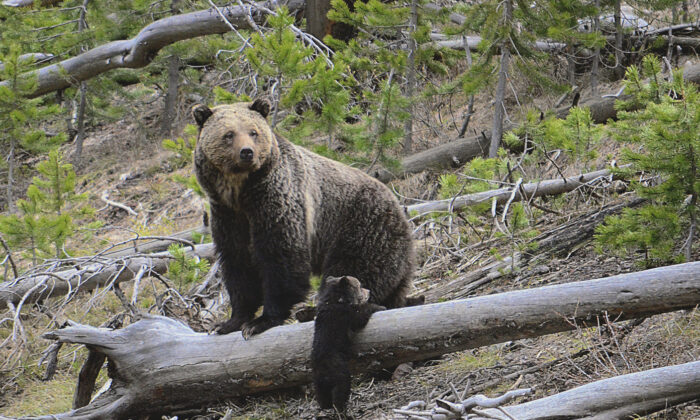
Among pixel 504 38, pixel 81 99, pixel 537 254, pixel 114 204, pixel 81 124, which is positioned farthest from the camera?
pixel 81 124

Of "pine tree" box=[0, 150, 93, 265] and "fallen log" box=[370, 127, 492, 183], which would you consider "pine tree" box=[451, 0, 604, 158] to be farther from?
"pine tree" box=[0, 150, 93, 265]

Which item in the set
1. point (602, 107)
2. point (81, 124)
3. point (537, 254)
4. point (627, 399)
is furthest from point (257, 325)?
point (81, 124)

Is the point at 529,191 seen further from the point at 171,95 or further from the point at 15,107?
the point at 171,95

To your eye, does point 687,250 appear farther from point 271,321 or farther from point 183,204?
point 183,204

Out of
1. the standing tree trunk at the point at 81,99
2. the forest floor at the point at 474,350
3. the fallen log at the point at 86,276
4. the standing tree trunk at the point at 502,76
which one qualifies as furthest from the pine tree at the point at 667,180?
the standing tree trunk at the point at 81,99

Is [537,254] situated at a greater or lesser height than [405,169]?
greater

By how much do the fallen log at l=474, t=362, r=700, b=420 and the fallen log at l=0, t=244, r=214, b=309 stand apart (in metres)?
4.69

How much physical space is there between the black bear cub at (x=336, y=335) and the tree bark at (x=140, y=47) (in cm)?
805

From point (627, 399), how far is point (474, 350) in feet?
6.54

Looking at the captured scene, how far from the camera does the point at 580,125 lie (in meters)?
7.37

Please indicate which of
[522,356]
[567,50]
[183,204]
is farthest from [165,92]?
[522,356]

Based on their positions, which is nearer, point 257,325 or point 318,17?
point 257,325

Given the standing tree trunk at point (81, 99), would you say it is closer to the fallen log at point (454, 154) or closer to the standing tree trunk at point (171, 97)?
the standing tree trunk at point (171, 97)

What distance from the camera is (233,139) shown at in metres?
5.09
